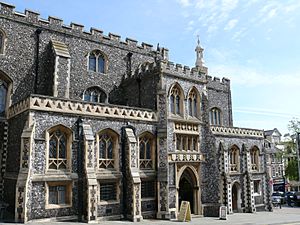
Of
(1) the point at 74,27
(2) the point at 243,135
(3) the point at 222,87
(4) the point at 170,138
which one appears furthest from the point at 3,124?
(3) the point at 222,87

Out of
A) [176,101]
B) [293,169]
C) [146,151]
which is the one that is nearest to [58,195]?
[146,151]

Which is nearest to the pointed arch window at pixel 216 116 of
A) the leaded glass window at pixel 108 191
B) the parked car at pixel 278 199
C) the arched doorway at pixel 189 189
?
the arched doorway at pixel 189 189

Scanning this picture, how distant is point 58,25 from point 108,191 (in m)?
12.7

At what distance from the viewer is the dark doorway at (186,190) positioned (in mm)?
22734

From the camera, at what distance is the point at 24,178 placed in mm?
15406

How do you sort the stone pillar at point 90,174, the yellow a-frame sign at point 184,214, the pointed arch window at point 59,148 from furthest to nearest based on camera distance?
the yellow a-frame sign at point 184,214 → the pointed arch window at point 59,148 → the stone pillar at point 90,174

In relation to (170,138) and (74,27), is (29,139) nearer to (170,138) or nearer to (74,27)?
(170,138)

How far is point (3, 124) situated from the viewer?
765 inches

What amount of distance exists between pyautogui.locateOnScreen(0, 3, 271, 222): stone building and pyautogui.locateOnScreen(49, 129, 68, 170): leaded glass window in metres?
0.06

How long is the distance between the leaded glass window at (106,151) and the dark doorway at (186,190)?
6.05m

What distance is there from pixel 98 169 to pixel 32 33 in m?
10.7

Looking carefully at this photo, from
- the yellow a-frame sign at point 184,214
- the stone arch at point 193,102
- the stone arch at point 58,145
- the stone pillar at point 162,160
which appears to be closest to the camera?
the stone arch at point 58,145

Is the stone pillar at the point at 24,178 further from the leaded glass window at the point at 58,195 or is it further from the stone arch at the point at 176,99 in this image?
the stone arch at the point at 176,99

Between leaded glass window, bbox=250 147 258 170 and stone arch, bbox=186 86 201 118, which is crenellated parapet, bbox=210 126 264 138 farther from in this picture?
stone arch, bbox=186 86 201 118
